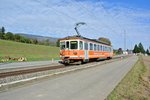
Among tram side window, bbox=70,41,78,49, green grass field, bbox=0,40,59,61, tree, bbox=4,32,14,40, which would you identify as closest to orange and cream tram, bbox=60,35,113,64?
tram side window, bbox=70,41,78,49

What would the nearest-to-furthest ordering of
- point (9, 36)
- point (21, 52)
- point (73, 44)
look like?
point (73, 44) < point (21, 52) < point (9, 36)

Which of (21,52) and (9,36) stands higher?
(9,36)

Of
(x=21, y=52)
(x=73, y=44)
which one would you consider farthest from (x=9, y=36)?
(x=73, y=44)

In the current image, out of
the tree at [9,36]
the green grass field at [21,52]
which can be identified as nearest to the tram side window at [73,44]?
the green grass field at [21,52]

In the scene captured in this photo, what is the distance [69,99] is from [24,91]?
91.6 inches

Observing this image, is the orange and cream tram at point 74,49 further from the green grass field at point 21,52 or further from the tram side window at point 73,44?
the green grass field at point 21,52

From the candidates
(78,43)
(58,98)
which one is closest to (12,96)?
(58,98)

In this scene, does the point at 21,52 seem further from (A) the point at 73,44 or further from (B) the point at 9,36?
(A) the point at 73,44

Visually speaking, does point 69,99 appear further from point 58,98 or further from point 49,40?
point 49,40

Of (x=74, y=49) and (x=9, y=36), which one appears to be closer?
(x=74, y=49)

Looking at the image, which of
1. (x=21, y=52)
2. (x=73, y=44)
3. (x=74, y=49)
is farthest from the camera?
(x=21, y=52)

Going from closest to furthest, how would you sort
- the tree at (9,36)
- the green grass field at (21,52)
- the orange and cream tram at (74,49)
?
the orange and cream tram at (74,49) → the green grass field at (21,52) → the tree at (9,36)

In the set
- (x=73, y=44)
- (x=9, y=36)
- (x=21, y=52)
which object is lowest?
(x=21, y=52)

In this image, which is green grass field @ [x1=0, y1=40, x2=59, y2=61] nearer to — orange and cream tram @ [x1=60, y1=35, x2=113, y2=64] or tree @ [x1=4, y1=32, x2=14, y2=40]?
orange and cream tram @ [x1=60, y1=35, x2=113, y2=64]
